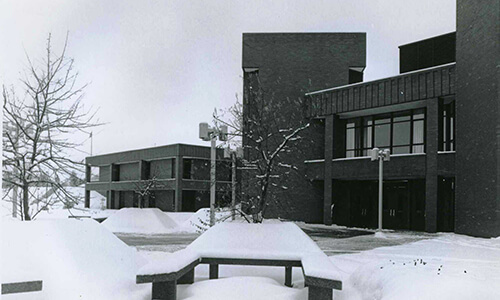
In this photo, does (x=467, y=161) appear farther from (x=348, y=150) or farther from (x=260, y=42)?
(x=260, y=42)

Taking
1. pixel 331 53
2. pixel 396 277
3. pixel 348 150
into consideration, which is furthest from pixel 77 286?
pixel 331 53

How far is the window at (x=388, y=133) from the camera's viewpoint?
2469 centimetres

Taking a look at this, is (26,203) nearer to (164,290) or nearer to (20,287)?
(20,287)

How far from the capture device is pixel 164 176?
45.1 metres

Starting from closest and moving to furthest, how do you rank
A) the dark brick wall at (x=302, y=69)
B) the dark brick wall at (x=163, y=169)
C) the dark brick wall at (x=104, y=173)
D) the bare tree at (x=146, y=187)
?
the dark brick wall at (x=302, y=69)
the bare tree at (x=146, y=187)
the dark brick wall at (x=163, y=169)
the dark brick wall at (x=104, y=173)

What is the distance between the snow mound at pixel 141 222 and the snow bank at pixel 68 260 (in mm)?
16787

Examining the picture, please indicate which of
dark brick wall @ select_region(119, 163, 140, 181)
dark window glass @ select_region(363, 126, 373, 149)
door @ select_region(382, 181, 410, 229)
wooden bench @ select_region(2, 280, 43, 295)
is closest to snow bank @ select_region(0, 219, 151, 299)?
wooden bench @ select_region(2, 280, 43, 295)

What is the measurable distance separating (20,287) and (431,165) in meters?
21.2

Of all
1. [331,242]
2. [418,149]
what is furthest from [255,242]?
[418,149]

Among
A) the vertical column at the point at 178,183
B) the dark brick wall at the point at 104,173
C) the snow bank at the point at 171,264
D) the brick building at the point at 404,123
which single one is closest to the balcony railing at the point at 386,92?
the brick building at the point at 404,123

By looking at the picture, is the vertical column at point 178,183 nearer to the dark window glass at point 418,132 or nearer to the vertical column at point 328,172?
the vertical column at point 328,172

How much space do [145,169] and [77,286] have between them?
1700 inches

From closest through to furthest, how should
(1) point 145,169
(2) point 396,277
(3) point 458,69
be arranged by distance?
(2) point 396,277 < (3) point 458,69 < (1) point 145,169

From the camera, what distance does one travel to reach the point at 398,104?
78.6 ft
